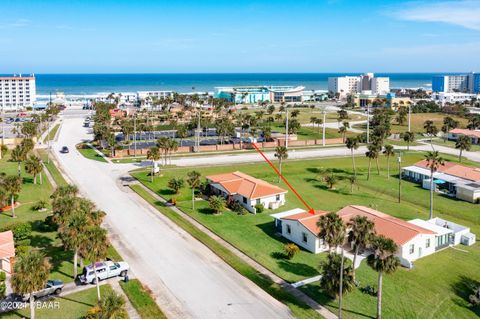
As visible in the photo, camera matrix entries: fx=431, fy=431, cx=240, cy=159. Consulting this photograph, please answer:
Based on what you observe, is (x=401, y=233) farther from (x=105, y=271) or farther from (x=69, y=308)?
(x=69, y=308)

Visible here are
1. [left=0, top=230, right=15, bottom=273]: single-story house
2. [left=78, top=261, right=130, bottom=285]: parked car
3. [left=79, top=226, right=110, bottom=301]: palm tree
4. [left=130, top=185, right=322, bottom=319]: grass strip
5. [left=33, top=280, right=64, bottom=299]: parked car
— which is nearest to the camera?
[left=79, top=226, right=110, bottom=301]: palm tree

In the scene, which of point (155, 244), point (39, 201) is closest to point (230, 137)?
point (39, 201)

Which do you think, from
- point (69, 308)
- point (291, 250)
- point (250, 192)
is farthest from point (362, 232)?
point (250, 192)

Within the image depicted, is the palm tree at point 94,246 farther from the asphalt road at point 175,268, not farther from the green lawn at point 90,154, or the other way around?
the green lawn at point 90,154

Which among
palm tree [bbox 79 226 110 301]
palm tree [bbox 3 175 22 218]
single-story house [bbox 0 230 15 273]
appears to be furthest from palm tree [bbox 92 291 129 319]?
palm tree [bbox 3 175 22 218]

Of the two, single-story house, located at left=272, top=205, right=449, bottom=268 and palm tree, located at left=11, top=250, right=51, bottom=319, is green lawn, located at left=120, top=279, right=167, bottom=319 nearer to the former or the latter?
palm tree, located at left=11, top=250, right=51, bottom=319

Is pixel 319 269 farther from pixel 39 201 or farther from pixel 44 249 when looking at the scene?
pixel 39 201

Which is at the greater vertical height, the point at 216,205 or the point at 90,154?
the point at 90,154
